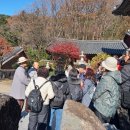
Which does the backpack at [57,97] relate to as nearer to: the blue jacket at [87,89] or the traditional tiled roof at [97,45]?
the blue jacket at [87,89]

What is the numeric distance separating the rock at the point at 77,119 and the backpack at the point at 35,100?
8.90 feet

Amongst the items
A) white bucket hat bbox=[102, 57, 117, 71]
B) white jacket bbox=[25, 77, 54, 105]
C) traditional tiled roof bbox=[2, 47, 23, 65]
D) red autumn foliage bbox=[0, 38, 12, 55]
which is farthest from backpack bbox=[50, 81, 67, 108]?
traditional tiled roof bbox=[2, 47, 23, 65]

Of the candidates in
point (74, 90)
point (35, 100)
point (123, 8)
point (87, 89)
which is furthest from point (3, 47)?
point (35, 100)

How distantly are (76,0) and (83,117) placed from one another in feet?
173

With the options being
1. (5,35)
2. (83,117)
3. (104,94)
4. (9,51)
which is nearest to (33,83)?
(104,94)

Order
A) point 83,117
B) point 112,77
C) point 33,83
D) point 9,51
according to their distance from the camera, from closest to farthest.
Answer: point 83,117, point 112,77, point 33,83, point 9,51

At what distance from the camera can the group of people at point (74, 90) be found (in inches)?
268

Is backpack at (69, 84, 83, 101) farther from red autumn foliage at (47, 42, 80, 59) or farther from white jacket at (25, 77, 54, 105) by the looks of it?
red autumn foliage at (47, 42, 80, 59)

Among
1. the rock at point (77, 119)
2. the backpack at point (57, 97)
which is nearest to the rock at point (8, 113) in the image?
the rock at point (77, 119)

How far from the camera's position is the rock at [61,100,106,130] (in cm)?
426

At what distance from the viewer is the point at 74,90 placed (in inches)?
350

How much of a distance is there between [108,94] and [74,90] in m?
2.17

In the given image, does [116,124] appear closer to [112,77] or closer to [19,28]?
[112,77]

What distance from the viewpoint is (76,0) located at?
185 feet
